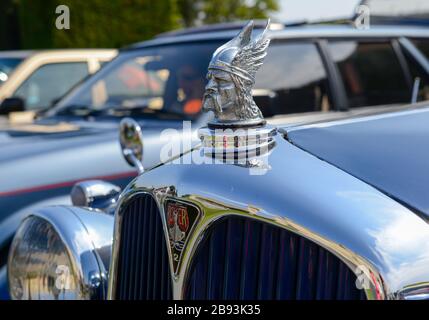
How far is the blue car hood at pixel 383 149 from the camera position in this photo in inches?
55.8

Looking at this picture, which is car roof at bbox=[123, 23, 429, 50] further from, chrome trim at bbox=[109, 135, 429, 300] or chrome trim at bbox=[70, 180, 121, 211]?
chrome trim at bbox=[109, 135, 429, 300]

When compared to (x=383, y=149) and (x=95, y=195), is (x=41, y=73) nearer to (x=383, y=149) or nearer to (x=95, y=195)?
(x=95, y=195)

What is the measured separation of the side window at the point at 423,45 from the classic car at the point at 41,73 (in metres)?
3.08

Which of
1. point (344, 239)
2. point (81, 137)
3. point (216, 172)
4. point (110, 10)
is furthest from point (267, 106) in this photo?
point (110, 10)

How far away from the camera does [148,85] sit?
3975 millimetres

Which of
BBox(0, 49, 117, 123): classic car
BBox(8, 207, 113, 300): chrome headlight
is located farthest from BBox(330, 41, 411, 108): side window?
BBox(0, 49, 117, 123): classic car

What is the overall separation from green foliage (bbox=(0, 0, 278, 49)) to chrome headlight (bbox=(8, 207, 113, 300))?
10.9 meters

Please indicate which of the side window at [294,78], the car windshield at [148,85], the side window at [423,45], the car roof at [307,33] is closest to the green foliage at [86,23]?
the car windshield at [148,85]

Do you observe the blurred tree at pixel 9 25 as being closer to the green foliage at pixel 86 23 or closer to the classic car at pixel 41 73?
the green foliage at pixel 86 23

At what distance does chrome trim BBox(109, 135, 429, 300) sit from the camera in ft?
4.10

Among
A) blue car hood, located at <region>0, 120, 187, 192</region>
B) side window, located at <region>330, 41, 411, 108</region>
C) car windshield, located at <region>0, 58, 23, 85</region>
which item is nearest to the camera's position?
A: blue car hood, located at <region>0, 120, 187, 192</region>

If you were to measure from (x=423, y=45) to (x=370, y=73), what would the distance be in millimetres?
574

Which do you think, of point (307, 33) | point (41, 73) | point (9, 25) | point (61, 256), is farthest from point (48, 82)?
point (9, 25)
